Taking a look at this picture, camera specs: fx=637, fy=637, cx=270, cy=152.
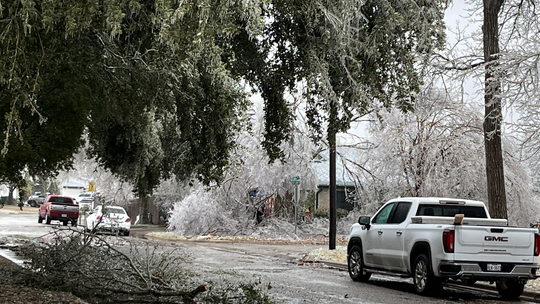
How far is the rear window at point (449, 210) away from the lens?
1374 centimetres

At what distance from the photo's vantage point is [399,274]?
13.7m

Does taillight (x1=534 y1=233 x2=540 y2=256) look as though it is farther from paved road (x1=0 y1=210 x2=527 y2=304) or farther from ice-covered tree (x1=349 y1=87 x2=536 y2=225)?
ice-covered tree (x1=349 y1=87 x2=536 y2=225)

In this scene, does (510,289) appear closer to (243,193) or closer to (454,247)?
(454,247)

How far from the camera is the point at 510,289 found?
1270 cm

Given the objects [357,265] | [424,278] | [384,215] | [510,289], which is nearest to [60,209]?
[357,265]

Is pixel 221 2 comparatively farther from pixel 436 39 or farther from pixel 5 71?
pixel 436 39

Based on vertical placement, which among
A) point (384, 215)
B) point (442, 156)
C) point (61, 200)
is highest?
point (442, 156)

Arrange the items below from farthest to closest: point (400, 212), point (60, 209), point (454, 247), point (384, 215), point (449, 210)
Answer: point (60, 209), point (384, 215), point (400, 212), point (449, 210), point (454, 247)

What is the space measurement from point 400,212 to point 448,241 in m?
2.40

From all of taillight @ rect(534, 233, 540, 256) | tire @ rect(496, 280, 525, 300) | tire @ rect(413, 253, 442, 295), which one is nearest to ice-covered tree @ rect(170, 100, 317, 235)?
tire @ rect(413, 253, 442, 295)

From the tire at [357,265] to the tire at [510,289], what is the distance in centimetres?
333

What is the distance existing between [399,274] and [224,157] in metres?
4.61

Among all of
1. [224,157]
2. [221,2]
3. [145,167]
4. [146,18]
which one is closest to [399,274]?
[224,157]

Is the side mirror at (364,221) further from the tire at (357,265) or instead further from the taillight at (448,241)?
the taillight at (448,241)
